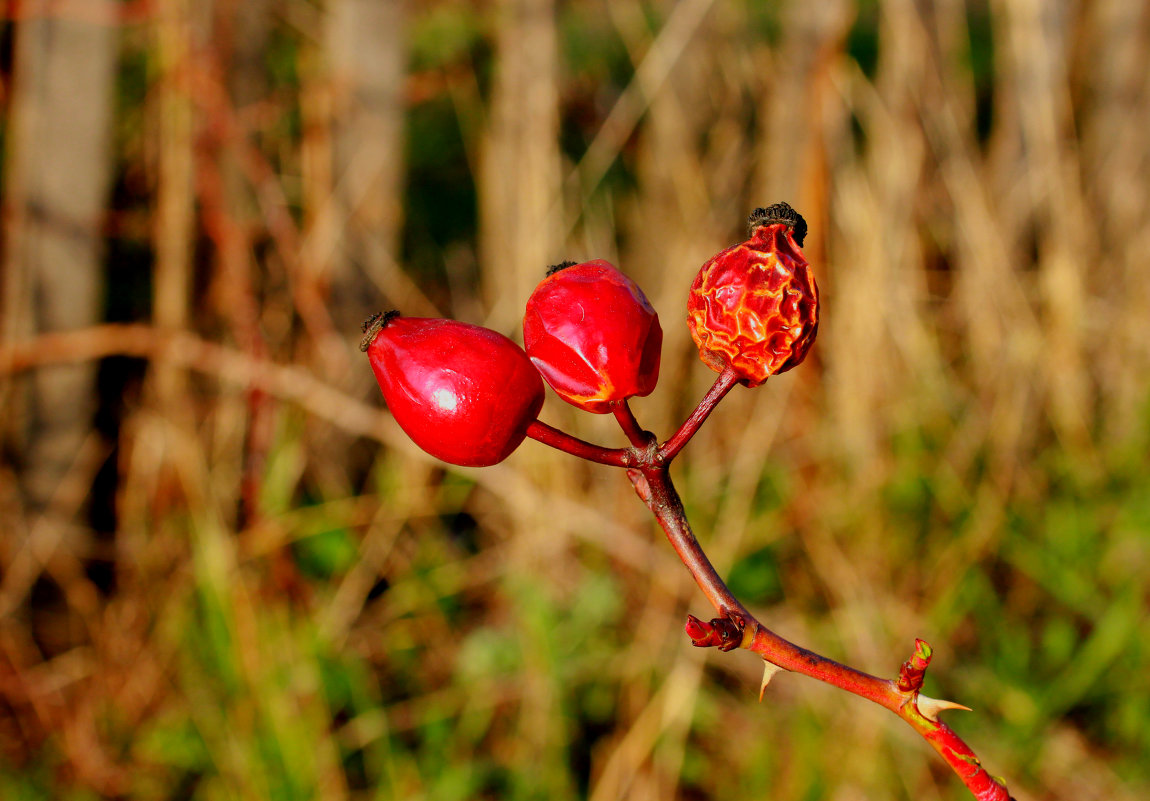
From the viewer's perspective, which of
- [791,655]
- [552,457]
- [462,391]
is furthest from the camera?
[552,457]

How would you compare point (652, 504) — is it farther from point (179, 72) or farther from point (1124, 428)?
point (1124, 428)

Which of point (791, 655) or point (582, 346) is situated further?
point (582, 346)

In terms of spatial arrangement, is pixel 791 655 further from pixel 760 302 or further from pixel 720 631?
pixel 760 302

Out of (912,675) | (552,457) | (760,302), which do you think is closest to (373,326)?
(760,302)

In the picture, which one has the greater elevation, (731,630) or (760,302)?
(760,302)

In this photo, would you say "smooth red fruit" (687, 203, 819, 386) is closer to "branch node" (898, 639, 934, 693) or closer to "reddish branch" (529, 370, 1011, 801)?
"reddish branch" (529, 370, 1011, 801)

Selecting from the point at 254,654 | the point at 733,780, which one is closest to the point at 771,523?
the point at 733,780

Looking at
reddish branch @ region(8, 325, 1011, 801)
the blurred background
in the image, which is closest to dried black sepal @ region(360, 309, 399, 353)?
reddish branch @ region(8, 325, 1011, 801)
